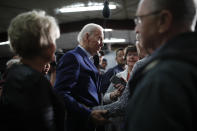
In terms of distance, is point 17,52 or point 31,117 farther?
point 17,52

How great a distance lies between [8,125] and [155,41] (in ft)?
2.78

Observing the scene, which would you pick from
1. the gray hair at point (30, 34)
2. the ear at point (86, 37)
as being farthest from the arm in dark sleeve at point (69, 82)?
the gray hair at point (30, 34)

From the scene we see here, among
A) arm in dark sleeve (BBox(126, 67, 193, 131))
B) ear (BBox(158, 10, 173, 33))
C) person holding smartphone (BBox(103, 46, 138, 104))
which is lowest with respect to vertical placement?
person holding smartphone (BBox(103, 46, 138, 104))

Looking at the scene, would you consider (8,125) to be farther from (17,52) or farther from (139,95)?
(139,95)

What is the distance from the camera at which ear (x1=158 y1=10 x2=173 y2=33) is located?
914mm

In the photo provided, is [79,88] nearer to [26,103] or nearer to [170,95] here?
[26,103]

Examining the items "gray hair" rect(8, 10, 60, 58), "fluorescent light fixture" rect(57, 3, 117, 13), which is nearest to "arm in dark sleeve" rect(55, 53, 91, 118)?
"gray hair" rect(8, 10, 60, 58)

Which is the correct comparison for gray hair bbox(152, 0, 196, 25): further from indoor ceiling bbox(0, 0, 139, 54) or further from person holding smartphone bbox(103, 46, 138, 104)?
indoor ceiling bbox(0, 0, 139, 54)

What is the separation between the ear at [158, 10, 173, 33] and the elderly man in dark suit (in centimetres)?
92

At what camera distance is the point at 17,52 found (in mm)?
1202

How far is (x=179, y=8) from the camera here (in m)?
0.92

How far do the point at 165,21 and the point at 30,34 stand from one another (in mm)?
714

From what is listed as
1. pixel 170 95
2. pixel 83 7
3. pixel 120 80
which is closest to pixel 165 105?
pixel 170 95

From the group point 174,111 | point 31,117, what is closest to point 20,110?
point 31,117
